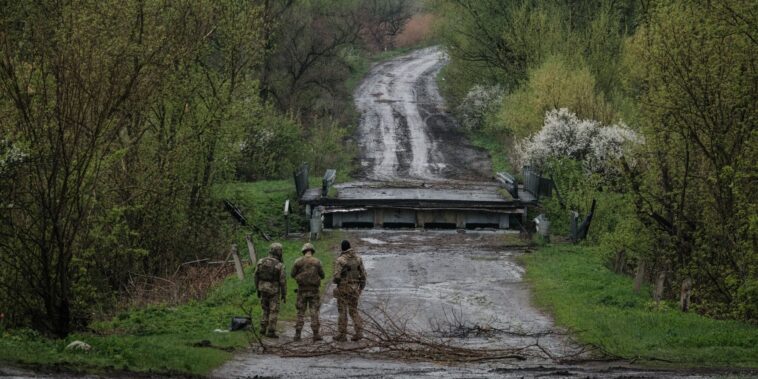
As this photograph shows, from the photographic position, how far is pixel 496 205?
39.8m

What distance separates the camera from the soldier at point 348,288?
1995 centimetres

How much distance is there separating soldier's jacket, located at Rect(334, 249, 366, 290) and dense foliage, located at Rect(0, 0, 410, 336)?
4052 mm

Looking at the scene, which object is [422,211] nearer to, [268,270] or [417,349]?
[268,270]

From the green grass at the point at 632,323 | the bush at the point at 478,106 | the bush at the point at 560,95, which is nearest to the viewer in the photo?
the green grass at the point at 632,323

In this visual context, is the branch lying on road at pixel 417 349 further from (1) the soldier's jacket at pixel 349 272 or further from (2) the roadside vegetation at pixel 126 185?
(2) the roadside vegetation at pixel 126 185

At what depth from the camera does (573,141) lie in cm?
4350

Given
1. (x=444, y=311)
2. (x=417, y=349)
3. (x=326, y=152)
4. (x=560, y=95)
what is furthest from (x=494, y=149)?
(x=417, y=349)

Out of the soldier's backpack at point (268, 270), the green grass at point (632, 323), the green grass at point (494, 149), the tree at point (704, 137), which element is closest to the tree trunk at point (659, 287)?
the green grass at point (632, 323)

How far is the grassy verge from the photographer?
52.5ft

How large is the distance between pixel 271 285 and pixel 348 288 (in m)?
1.37

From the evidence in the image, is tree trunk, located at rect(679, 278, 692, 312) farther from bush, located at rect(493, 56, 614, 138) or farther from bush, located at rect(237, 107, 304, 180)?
bush, located at rect(237, 107, 304, 180)

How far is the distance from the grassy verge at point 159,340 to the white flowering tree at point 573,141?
15.7 m

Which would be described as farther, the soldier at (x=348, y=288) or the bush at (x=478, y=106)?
the bush at (x=478, y=106)

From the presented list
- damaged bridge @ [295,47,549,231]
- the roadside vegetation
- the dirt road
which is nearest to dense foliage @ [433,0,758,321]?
the dirt road
